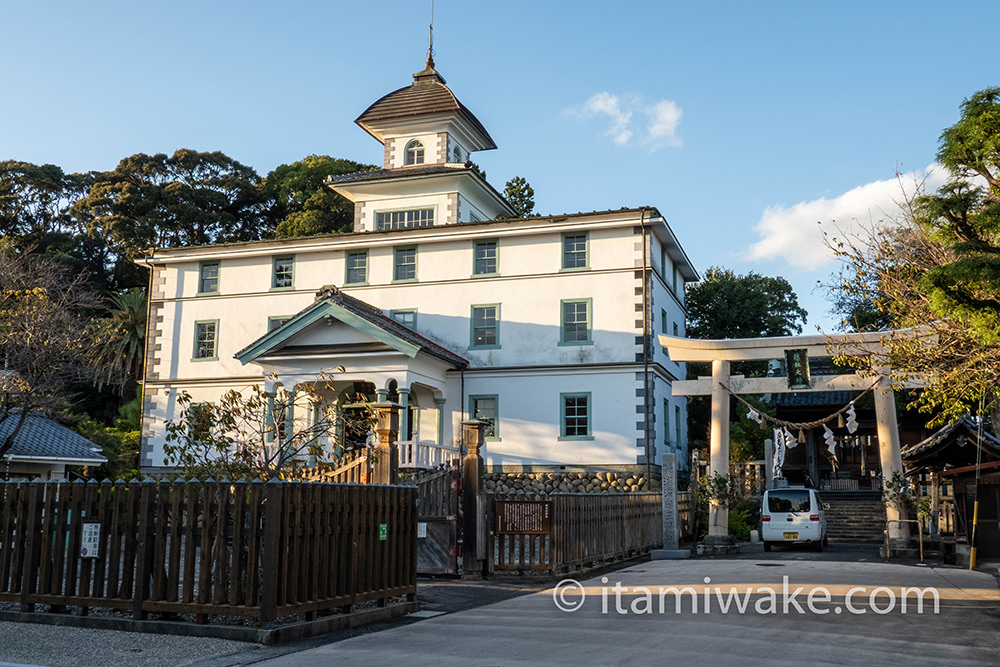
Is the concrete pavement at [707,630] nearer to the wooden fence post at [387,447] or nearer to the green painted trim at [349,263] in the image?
the wooden fence post at [387,447]

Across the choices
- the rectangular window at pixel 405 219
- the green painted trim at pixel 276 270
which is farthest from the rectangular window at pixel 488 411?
the green painted trim at pixel 276 270

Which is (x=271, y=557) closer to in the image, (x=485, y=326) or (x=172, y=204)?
(x=485, y=326)

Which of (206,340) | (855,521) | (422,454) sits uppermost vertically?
(206,340)

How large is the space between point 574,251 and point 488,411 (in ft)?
19.9

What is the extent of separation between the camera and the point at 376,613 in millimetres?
10555

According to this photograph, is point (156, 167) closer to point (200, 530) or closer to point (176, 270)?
point (176, 270)

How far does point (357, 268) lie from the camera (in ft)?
104

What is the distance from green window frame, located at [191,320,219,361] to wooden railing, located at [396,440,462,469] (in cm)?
988

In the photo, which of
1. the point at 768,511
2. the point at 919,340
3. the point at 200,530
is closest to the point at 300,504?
the point at 200,530

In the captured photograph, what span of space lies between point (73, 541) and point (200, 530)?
1.88 metres

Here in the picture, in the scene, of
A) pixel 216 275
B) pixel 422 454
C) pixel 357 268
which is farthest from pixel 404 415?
pixel 216 275

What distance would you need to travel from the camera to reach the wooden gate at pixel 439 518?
15733 millimetres

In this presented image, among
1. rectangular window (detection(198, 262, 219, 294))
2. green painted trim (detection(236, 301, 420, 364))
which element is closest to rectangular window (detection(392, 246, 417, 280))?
green painted trim (detection(236, 301, 420, 364))

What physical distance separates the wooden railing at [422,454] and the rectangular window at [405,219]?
973 centimetres
